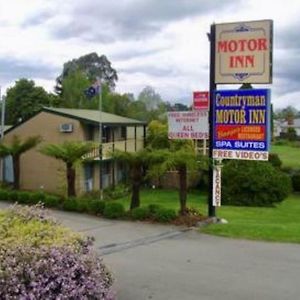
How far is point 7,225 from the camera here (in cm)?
755

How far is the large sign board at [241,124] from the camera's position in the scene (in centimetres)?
1647

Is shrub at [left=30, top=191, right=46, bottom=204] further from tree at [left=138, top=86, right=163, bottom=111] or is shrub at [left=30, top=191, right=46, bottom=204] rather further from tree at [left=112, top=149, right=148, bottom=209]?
tree at [left=138, top=86, right=163, bottom=111]

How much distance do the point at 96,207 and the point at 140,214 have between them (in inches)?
99.2

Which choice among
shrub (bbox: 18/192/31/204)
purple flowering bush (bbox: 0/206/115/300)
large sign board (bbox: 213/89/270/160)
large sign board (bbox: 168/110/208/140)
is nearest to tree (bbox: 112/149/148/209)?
large sign board (bbox: 168/110/208/140)

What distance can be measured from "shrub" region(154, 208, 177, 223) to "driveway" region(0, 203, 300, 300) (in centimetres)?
83

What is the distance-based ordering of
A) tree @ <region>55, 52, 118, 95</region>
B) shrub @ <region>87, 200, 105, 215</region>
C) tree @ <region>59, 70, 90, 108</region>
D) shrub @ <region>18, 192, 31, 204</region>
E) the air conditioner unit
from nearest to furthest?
shrub @ <region>87, 200, 105, 215</region>
shrub @ <region>18, 192, 31, 204</region>
the air conditioner unit
tree @ <region>59, 70, 90, 108</region>
tree @ <region>55, 52, 118, 95</region>

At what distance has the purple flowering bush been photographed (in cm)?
611

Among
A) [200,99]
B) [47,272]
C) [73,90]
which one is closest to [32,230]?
[47,272]

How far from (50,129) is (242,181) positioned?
37.3 feet

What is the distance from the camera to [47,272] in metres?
6.25

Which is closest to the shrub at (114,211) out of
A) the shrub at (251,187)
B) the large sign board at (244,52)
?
the large sign board at (244,52)

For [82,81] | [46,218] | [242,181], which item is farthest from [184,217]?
[82,81]

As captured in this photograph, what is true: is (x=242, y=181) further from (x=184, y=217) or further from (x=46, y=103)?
(x=46, y=103)

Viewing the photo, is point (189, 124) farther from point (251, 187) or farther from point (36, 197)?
point (251, 187)
